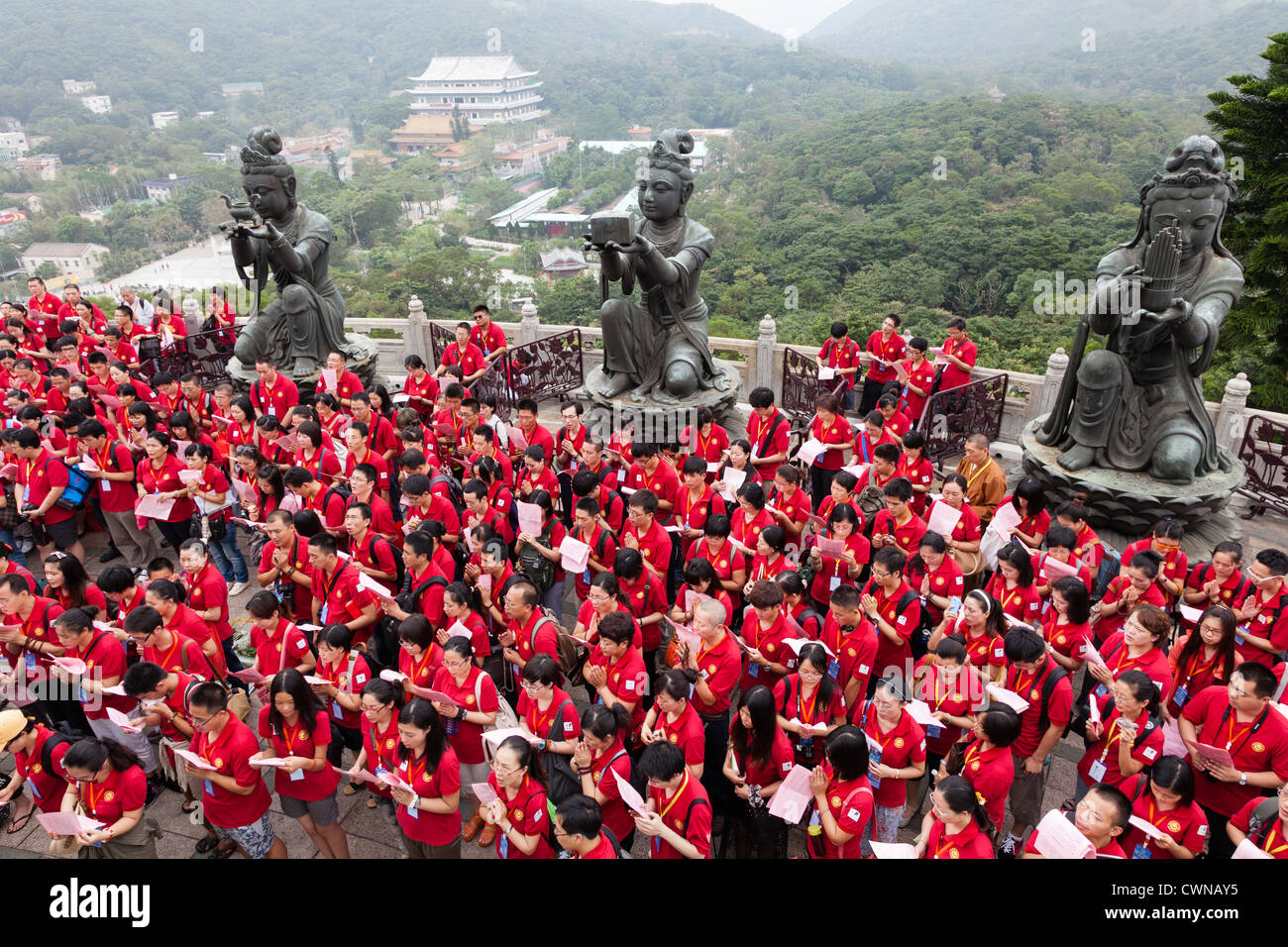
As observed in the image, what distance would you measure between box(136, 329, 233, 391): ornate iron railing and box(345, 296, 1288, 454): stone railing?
1.98m

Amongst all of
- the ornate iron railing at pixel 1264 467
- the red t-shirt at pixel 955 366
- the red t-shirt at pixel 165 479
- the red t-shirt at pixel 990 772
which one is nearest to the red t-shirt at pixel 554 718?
the red t-shirt at pixel 990 772

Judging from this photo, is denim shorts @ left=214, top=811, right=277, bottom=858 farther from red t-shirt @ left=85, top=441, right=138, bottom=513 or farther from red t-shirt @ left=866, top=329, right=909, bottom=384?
red t-shirt @ left=866, top=329, right=909, bottom=384

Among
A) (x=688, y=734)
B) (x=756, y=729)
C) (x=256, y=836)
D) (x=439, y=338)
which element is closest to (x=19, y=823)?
(x=256, y=836)

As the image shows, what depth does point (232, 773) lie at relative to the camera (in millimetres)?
4539

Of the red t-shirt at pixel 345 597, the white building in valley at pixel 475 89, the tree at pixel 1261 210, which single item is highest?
the white building in valley at pixel 475 89

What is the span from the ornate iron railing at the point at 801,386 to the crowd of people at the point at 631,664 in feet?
Answer: 9.94

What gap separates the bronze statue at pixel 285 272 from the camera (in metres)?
10.5

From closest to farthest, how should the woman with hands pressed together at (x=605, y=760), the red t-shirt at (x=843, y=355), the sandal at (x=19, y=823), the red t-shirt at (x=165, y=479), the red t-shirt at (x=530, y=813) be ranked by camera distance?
the red t-shirt at (x=530, y=813)
the woman with hands pressed together at (x=605, y=760)
the sandal at (x=19, y=823)
the red t-shirt at (x=165, y=479)
the red t-shirt at (x=843, y=355)

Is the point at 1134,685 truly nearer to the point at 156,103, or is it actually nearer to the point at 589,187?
the point at 589,187

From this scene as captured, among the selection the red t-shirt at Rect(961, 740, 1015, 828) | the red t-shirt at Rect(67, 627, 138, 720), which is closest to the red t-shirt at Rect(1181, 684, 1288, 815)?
the red t-shirt at Rect(961, 740, 1015, 828)

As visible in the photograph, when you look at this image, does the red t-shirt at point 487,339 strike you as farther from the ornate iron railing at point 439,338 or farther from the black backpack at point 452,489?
the black backpack at point 452,489

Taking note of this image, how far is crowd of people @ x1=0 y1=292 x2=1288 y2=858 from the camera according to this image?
4246 mm

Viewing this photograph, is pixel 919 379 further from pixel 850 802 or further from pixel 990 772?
pixel 850 802

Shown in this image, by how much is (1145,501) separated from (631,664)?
526 centimetres
